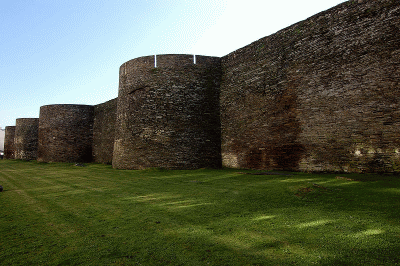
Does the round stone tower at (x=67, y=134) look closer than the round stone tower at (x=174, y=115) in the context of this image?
No

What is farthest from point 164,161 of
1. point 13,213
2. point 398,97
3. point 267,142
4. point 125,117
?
point 398,97

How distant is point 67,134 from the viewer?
2075 cm

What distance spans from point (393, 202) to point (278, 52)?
23.4ft

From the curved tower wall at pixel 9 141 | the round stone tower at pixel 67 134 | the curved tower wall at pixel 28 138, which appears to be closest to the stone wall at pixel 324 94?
the round stone tower at pixel 67 134

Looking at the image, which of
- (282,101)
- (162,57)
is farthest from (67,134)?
(282,101)

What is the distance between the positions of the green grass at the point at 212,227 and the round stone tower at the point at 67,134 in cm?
1610

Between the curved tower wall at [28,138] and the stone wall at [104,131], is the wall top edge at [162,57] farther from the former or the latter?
the curved tower wall at [28,138]

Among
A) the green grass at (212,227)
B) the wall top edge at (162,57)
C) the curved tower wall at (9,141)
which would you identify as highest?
the wall top edge at (162,57)

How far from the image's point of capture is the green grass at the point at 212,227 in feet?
8.15

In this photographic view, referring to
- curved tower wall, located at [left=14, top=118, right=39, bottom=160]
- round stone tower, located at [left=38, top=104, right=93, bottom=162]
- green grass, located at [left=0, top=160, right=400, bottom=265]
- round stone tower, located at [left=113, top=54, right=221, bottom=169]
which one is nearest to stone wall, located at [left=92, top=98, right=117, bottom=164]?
round stone tower, located at [left=38, top=104, right=93, bottom=162]

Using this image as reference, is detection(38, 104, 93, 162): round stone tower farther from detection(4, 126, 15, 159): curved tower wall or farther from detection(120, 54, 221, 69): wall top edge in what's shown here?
detection(4, 126, 15, 159): curved tower wall

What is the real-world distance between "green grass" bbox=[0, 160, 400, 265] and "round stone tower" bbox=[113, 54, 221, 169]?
6.15 meters

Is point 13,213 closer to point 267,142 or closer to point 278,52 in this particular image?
point 267,142

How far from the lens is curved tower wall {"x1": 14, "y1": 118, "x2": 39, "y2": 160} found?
2719 centimetres
